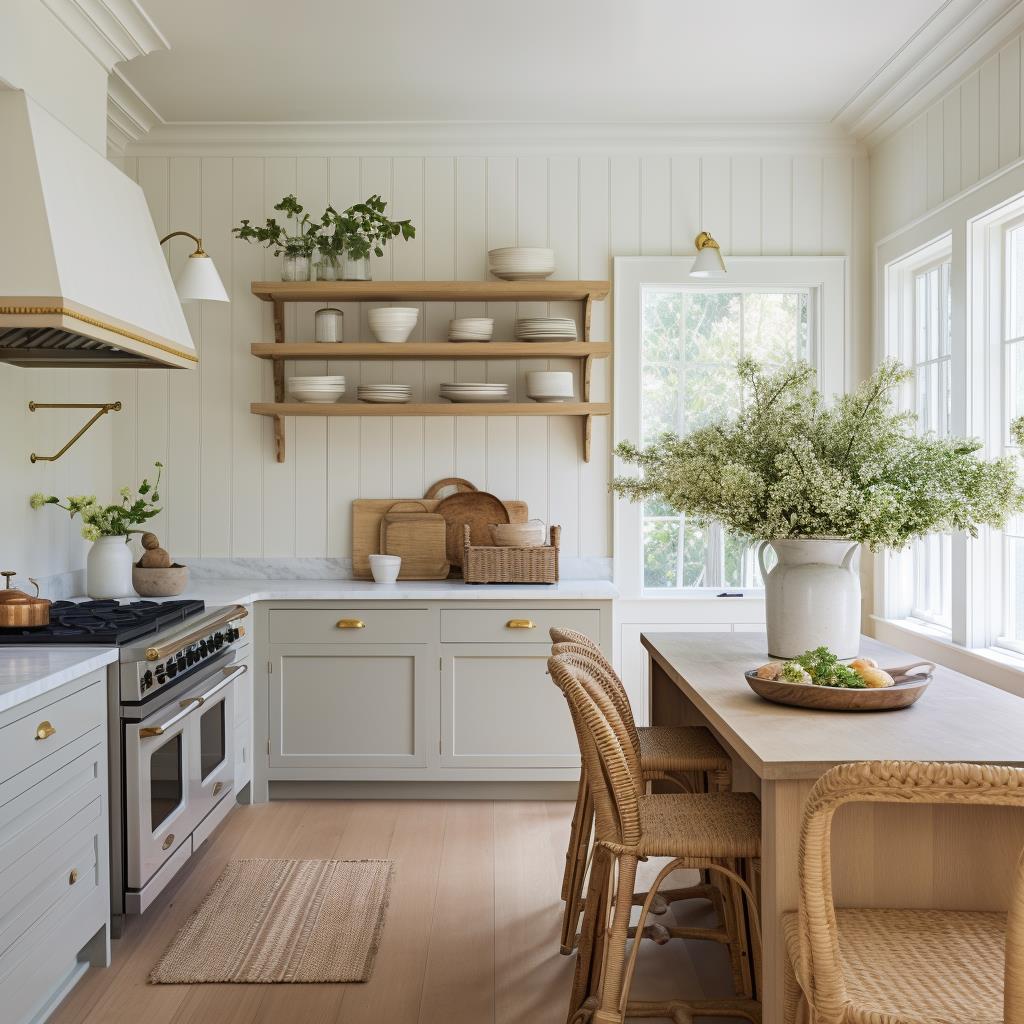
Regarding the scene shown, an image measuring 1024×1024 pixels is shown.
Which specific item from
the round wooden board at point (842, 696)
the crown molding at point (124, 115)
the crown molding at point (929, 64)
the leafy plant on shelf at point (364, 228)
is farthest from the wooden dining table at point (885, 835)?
the crown molding at point (124, 115)

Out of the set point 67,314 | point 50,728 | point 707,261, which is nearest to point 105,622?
point 50,728

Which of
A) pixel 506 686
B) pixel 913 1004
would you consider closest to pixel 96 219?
pixel 506 686

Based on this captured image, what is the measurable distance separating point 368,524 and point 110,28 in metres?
2.14

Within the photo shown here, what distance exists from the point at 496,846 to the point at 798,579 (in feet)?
5.43

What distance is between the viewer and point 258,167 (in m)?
4.55

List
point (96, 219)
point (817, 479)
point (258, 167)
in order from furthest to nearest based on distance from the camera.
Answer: point (258, 167)
point (96, 219)
point (817, 479)

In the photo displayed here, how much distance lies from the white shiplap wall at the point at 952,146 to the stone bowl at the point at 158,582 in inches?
128

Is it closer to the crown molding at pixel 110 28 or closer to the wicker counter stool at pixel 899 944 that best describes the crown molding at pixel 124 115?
the crown molding at pixel 110 28

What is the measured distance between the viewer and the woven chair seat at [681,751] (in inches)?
100

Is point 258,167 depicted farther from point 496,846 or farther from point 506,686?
point 496,846

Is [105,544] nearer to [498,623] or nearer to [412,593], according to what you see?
[412,593]

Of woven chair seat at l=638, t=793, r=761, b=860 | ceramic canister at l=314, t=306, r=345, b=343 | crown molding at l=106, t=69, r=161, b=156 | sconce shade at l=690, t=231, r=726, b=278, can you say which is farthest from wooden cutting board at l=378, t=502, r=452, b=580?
woven chair seat at l=638, t=793, r=761, b=860

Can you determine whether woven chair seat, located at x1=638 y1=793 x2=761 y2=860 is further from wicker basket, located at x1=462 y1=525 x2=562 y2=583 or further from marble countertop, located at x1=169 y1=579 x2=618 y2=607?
wicker basket, located at x1=462 y1=525 x2=562 y2=583

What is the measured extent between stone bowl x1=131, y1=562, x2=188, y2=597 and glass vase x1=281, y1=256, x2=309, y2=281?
1334 mm
